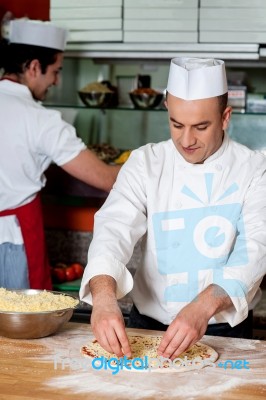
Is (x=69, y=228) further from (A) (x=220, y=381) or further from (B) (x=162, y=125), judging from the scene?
(A) (x=220, y=381)

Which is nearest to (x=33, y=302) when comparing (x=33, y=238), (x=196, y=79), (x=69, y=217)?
(x=196, y=79)

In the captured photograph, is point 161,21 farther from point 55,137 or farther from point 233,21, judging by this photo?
point 55,137

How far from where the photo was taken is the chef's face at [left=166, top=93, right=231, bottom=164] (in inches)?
91.6

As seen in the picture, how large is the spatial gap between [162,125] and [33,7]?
108cm

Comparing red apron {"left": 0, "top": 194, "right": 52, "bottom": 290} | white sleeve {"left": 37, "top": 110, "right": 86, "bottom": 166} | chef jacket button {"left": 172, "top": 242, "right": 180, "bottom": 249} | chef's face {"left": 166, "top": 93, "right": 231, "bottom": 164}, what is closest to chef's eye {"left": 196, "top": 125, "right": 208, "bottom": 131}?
chef's face {"left": 166, "top": 93, "right": 231, "bottom": 164}

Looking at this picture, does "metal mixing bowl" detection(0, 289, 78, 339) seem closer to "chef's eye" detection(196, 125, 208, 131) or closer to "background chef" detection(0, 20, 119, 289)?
"chef's eye" detection(196, 125, 208, 131)

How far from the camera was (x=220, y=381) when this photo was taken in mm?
1987

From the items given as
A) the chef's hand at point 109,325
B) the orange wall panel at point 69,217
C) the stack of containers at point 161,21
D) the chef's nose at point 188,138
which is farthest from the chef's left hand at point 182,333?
the stack of containers at point 161,21

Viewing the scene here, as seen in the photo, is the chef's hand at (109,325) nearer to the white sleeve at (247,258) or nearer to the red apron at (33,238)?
the white sleeve at (247,258)

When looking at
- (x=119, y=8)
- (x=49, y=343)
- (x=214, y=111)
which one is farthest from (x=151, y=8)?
(x=49, y=343)

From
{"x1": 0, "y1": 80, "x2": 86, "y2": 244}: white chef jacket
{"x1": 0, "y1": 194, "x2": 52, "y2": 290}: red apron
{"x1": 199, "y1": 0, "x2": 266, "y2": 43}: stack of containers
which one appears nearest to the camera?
{"x1": 0, "y1": 80, "x2": 86, "y2": 244}: white chef jacket

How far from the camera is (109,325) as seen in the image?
6.66ft

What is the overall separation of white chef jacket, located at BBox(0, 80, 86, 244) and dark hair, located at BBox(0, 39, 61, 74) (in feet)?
0.41

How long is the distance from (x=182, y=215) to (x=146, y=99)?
151 centimetres
